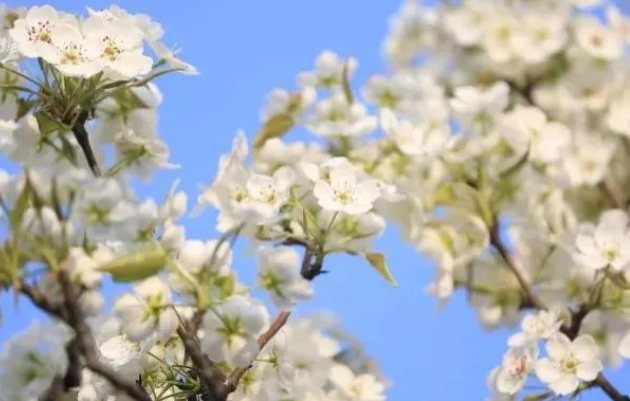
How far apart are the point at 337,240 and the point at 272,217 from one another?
10 cm

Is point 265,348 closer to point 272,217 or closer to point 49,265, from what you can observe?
point 272,217

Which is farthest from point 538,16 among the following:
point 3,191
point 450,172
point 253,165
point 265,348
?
→ point 3,191

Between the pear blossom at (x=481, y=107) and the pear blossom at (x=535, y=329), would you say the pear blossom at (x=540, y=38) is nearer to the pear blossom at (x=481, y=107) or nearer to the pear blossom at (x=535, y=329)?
the pear blossom at (x=481, y=107)

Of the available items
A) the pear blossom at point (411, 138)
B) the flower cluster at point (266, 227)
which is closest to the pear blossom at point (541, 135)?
the flower cluster at point (266, 227)

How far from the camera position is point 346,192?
0.77 m

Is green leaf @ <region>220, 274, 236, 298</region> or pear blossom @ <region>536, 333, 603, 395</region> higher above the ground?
green leaf @ <region>220, 274, 236, 298</region>

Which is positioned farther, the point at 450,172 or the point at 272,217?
the point at 450,172

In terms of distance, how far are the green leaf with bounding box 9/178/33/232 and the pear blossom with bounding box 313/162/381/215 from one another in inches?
9.3

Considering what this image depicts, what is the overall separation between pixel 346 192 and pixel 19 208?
0.88 feet

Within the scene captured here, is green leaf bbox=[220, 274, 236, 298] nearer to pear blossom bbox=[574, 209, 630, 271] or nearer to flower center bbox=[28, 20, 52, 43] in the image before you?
flower center bbox=[28, 20, 52, 43]

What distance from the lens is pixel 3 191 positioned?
0.61 meters

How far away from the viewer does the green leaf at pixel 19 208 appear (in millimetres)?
572

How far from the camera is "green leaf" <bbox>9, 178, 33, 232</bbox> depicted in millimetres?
572

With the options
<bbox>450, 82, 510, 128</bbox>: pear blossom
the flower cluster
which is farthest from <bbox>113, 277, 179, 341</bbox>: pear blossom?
<bbox>450, 82, 510, 128</bbox>: pear blossom
